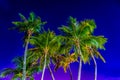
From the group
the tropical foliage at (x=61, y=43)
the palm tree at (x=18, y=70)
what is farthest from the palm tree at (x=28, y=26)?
the palm tree at (x=18, y=70)

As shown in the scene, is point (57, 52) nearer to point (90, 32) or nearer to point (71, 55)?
point (71, 55)

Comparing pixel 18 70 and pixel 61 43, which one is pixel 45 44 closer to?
pixel 61 43

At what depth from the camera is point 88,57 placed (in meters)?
71.0

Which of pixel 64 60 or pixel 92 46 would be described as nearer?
pixel 92 46

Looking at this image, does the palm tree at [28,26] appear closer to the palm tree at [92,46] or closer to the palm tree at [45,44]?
the palm tree at [45,44]

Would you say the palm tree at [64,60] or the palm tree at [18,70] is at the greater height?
the palm tree at [18,70]

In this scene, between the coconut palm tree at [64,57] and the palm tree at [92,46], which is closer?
the palm tree at [92,46]

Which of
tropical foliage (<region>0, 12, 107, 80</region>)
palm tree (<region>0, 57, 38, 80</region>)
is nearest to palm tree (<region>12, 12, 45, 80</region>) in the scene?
tropical foliage (<region>0, 12, 107, 80</region>)

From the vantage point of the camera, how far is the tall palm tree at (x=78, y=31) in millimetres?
68062

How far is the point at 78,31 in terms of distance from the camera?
68.1 m

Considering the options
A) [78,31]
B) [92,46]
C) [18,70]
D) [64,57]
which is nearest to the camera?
[78,31]

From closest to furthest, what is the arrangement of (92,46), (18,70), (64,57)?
1. (92,46)
2. (64,57)
3. (18,70)

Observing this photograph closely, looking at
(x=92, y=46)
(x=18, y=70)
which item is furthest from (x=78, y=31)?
(x=18, y=70)

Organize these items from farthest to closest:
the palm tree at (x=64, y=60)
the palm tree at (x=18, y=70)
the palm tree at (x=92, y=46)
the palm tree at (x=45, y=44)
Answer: the palm tree at (x=18, y=70), the palm tree at (x=64, y=60), the palm tree at (x=45, y=44), the palm tree at (x=92, y=46)
